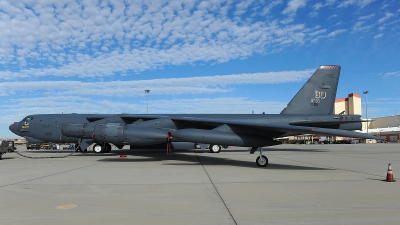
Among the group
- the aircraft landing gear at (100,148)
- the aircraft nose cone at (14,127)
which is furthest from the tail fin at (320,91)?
the aircraft nose cone at (14,127)

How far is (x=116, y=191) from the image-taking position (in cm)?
704

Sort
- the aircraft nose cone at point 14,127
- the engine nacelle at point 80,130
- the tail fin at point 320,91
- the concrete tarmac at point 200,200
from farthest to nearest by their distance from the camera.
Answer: the aircraft nose cone at point 14,127, the tail fin at point 320,91, the engine nacelle at point 80,130, the concrete tarmac at point 200,200

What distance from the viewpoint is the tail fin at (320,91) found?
61.9ft

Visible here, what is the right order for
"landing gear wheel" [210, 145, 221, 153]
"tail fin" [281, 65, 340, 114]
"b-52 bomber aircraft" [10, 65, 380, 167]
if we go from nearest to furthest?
1. "b-52 bomber aircraft" [10, 65, 380, 167]
2. "tail fin" [281, 65, 340, 114]
3. "landing gear wheel" [210, 145, 221, 153]

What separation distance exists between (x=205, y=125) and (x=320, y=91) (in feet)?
26.4

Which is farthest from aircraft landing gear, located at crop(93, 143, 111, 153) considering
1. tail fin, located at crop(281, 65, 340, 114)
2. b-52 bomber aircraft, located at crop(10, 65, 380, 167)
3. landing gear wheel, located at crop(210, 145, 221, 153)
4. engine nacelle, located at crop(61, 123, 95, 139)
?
tail fin, located at crop(281, 65, 340, 114)

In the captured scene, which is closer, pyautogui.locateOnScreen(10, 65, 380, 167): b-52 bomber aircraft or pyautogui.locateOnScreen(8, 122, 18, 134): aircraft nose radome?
pyautogui.locateOnScreen(10, 65, 380, 167): b-52 bomber aircraft

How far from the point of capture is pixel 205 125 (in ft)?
51.9

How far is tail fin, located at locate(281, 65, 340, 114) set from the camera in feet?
61.9

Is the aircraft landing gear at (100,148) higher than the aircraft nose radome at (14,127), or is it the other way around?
the aircraft nose radome at (14,127)

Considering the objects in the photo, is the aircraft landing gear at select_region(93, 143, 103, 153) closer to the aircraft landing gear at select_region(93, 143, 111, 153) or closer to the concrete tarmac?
the aircraft landing gear at select_region(93, 143, 111, 153)

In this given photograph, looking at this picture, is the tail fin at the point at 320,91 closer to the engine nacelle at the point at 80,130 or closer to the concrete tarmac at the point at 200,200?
the concrete tarmac at the point at 200,200

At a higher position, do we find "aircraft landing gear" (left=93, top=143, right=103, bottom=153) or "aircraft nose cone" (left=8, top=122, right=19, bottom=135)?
"aircraft nose cone" (left=8, top=122, right=19, bottom=135)

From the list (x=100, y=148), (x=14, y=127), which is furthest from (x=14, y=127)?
(x=100, y=148)
